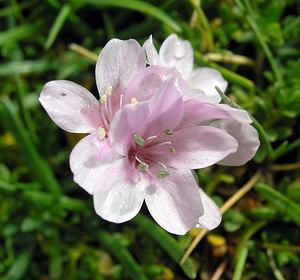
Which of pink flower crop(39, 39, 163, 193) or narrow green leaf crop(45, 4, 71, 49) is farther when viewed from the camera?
narrow green leaf crop(45, 4, 71, 49)

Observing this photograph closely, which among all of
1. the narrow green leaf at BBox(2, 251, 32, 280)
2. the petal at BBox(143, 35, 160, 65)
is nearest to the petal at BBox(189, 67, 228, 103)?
the petal at BBox(143, 35, 160, 65)

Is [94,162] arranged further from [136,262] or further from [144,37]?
[144,37]

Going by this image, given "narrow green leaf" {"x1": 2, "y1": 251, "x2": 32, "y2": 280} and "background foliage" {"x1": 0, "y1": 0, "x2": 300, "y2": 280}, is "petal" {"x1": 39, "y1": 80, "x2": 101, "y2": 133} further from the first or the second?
"narrow green leaf" {"x1": 2, "y1": 251, "x2": 32, "y2": 280}

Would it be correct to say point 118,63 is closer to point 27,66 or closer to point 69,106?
point 69,106

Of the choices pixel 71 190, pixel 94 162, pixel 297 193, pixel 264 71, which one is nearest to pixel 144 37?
pixel 264 71

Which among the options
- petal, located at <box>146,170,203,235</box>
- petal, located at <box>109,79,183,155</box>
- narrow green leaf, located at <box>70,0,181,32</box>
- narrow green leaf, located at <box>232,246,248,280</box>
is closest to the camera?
petal, located at <box>109,79,183,155</box>

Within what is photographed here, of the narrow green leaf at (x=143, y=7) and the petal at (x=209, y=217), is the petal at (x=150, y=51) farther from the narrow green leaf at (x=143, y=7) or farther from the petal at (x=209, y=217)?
the narrow green leaf at (x=143, y=7)

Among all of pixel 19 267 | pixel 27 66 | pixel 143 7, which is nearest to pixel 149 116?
pixel 143 7
